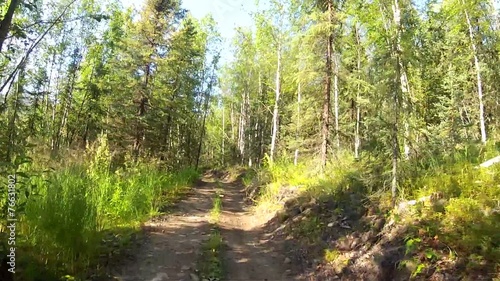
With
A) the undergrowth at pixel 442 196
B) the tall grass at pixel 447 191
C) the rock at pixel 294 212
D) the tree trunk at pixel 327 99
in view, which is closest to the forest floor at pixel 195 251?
the rock at pixel 294 212

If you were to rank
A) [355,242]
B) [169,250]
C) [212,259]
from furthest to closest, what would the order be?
[169,250] < [212,259] < [355,242]

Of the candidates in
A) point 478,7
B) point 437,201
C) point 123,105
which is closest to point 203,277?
point 437,201

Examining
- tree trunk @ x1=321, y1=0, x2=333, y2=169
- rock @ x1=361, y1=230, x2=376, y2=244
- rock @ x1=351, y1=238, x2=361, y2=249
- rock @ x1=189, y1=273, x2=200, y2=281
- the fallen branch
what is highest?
tree trunk @ x1=321, y1=0, x2=333, y2=169

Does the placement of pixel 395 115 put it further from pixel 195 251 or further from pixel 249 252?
pixel 195 251

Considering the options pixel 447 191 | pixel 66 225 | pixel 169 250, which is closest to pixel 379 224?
pixel 447 191

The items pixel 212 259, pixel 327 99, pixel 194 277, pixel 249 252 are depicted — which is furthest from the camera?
pixel 327 99

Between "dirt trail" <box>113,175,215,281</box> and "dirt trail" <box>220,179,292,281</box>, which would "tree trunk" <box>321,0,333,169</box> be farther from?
"dirt trail" <box>113,175,215,281</box>

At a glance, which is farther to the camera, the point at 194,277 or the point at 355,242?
the point at 355,242

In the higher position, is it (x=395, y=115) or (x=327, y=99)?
(x=327, y=99)

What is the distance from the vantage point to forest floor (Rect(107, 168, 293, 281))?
19.5 feet

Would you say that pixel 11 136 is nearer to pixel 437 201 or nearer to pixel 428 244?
pixel 428 244

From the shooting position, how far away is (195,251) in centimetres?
701

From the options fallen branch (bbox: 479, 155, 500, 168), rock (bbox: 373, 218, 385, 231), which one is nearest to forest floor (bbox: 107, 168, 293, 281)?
rock (bbox: 373, 218, 385, 231)

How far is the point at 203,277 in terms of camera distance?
5852mm
